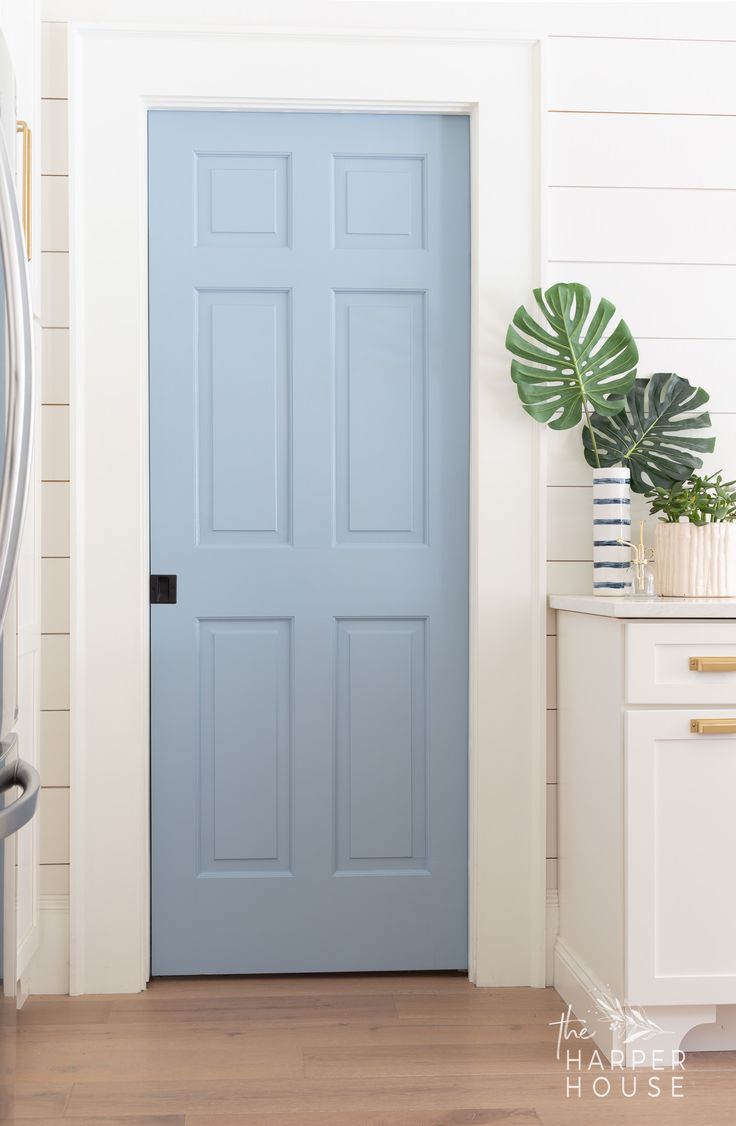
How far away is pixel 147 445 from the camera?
227 centimetres

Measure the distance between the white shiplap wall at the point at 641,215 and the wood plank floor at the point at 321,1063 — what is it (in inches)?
13.4

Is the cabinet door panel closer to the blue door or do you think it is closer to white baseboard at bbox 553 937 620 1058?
white baseboard at bbox 553 937 620 1058

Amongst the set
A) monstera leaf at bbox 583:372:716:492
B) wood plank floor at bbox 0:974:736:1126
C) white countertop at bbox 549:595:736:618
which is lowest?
wood plank floor at bbox 0:974:736:1126

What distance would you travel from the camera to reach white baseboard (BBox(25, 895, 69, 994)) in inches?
87.6

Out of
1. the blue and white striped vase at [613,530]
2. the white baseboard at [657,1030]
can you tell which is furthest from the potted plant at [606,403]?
the white baseboard at [657,1030]

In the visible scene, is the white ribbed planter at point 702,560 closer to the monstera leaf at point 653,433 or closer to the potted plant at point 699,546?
the potted plant at point 699,546

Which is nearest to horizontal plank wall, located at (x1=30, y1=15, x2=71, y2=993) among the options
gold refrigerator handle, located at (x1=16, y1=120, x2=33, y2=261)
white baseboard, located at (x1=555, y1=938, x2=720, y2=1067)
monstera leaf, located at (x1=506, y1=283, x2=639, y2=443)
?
gold refrigerator handle, located at (x1=16, y1=120, x2=33, y2=261)

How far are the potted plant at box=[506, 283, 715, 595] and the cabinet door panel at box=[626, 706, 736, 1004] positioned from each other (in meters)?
0.43

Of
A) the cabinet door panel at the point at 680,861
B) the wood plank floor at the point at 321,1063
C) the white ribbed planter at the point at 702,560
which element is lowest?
the wood plank floor at the point at 321,1063

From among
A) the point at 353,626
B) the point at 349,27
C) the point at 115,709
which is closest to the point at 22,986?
the point at 115,709

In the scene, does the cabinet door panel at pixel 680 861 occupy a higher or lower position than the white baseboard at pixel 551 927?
higher

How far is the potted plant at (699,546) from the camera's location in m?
2.11

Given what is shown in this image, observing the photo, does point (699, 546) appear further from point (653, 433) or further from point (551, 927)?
point (551, 927)

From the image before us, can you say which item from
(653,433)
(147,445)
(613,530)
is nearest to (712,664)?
(613,530)
